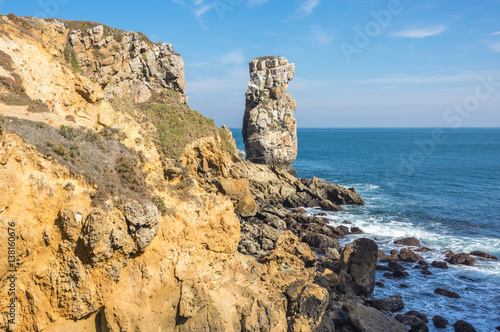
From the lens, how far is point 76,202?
44.4ft

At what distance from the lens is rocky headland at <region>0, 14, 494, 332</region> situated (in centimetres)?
1279

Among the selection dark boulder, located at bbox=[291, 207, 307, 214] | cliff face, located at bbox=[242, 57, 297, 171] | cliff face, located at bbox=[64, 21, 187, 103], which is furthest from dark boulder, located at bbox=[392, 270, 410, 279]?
cliff face, located at bbox=[242, 57, 297, 171]

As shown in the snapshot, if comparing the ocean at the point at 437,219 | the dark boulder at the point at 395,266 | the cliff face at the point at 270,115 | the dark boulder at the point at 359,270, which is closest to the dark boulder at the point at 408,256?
the ocean at the point at 437,219

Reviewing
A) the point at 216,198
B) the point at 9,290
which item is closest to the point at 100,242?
the point at 9,290

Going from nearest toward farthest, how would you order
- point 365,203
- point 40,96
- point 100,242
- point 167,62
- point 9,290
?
point 9,290
point 100,242
point 40,96
point 167,62
point 365,203

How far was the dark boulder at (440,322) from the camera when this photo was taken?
22.9 meters

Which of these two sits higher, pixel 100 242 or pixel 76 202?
pixel 76 202

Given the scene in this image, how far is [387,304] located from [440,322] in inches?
143

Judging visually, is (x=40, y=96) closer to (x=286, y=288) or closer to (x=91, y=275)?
(x=91, y=275)

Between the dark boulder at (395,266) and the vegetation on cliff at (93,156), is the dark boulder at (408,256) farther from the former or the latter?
the vegetation on cliff at (93,156)

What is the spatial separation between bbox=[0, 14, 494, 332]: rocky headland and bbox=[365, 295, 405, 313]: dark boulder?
0.10 m

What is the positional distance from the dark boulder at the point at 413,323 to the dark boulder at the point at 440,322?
1369mm

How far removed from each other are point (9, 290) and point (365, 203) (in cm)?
5405

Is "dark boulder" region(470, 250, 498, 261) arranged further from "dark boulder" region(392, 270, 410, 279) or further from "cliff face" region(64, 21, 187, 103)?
"cliff face" region(64, 21, 187, 103)
